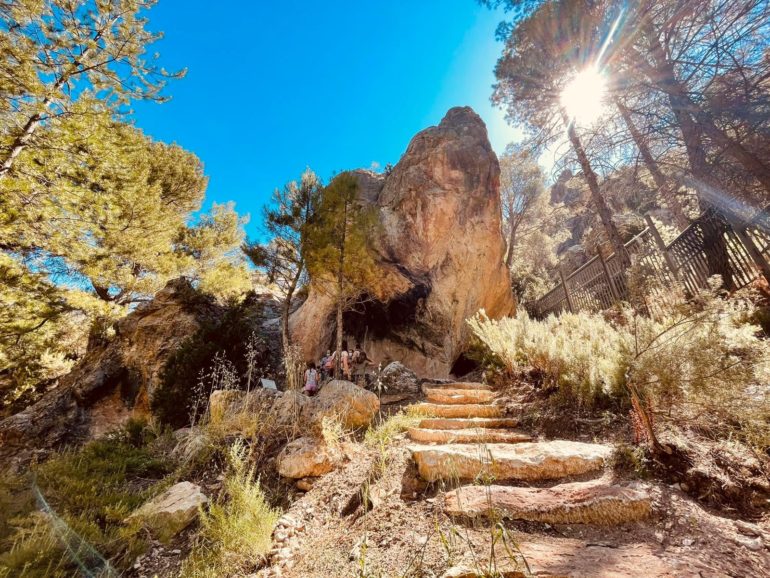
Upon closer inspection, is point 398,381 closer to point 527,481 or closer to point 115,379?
point 527,481

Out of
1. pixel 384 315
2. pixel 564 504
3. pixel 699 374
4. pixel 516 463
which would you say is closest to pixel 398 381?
pixel 384 315

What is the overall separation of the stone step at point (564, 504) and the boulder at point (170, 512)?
2252 millimetres

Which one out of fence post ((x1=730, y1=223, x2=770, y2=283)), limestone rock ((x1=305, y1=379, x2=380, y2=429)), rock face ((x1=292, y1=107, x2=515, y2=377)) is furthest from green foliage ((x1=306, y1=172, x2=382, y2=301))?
fence post ((x1=730, y1=223, x2=770, y2=283))

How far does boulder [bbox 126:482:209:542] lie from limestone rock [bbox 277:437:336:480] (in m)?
0.75

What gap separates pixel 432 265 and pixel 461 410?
6.61 meters

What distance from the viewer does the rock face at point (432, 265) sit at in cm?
1041

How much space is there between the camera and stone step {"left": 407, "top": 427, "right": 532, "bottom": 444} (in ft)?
11.2

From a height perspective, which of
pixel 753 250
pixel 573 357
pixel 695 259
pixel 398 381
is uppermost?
pixel 695 259

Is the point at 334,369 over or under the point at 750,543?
over

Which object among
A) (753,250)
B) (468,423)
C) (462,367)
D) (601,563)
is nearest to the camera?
(601,563)

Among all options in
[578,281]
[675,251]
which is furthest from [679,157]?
[578,281]

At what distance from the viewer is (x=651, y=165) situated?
6906mm

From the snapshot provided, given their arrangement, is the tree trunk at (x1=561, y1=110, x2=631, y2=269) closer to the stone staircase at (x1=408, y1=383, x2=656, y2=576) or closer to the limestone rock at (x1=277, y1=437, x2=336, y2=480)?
the stone staircase at (x1=408, y1=383, x2=656, y2=576)

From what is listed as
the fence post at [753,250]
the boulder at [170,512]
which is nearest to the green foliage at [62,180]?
the boulder at [170,512]
